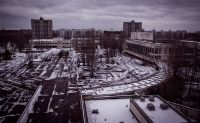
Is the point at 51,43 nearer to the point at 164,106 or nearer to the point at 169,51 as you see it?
the point at 169,51

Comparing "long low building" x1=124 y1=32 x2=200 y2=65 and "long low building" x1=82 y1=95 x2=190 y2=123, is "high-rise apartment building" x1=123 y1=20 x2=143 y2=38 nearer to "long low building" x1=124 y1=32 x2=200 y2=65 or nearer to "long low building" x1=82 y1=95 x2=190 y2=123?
"long low building" x1=124 y1=32 x2=200 y2=65

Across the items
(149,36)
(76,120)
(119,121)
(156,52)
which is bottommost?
(76,120)

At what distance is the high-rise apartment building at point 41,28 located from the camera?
318 feet

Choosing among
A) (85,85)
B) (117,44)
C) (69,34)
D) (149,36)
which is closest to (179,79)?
(85,85)

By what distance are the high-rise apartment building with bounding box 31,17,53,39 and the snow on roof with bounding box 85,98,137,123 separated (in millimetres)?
88966

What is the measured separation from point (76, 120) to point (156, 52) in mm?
30861

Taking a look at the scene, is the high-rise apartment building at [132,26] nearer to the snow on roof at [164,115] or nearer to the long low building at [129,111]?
the long low building at [129,111]

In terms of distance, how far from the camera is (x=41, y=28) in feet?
320

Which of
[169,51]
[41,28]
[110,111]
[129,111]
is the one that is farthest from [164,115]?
[41,28]

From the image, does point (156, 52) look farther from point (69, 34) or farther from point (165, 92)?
point (69, 34)

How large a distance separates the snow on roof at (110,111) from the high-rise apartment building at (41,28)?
8897 cm

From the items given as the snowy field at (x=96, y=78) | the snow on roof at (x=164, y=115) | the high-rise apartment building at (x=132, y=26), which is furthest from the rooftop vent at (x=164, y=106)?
the high-rise apartment building at (x=132, y=26)

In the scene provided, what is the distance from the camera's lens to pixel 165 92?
22.8 m

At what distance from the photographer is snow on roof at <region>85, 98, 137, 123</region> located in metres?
12.6
